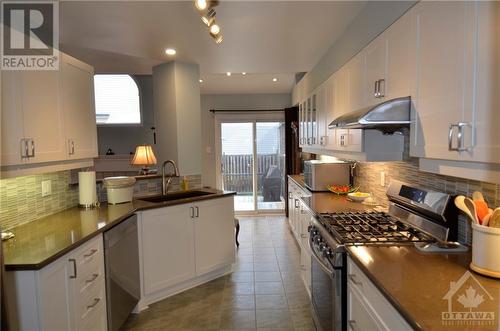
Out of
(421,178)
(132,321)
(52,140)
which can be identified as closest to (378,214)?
(421,178)

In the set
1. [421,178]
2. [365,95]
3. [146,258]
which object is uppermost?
[365,95]

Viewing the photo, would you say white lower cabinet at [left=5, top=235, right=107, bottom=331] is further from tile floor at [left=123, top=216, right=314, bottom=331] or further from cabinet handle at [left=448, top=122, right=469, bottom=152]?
cabinet handle at [left=448, top=122, right=469, bottom=152]

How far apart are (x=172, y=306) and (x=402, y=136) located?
2.45 metres

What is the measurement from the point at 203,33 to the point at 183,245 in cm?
202

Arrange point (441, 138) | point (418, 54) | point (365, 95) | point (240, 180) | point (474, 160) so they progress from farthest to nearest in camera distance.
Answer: point (240, 180)
point (365, 95)
point (418, 54)
point (441, 138)
point (474, 160)

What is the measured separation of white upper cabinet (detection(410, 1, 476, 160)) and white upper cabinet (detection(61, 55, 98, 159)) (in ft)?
7.90

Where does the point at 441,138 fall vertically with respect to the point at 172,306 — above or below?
above

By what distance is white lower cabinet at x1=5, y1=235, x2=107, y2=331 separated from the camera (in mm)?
1585

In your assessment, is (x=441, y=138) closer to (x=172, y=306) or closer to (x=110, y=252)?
(x=110, y=252)

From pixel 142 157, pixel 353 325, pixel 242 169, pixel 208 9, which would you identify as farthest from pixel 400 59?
pixel 242 169

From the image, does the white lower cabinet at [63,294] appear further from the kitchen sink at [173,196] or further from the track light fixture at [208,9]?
the track light fixture at [208,9]

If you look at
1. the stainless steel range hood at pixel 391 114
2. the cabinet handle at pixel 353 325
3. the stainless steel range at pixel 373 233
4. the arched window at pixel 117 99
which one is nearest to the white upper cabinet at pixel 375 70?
the stainless steel range hood at pixel 391 114

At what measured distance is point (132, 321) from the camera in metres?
2.81
